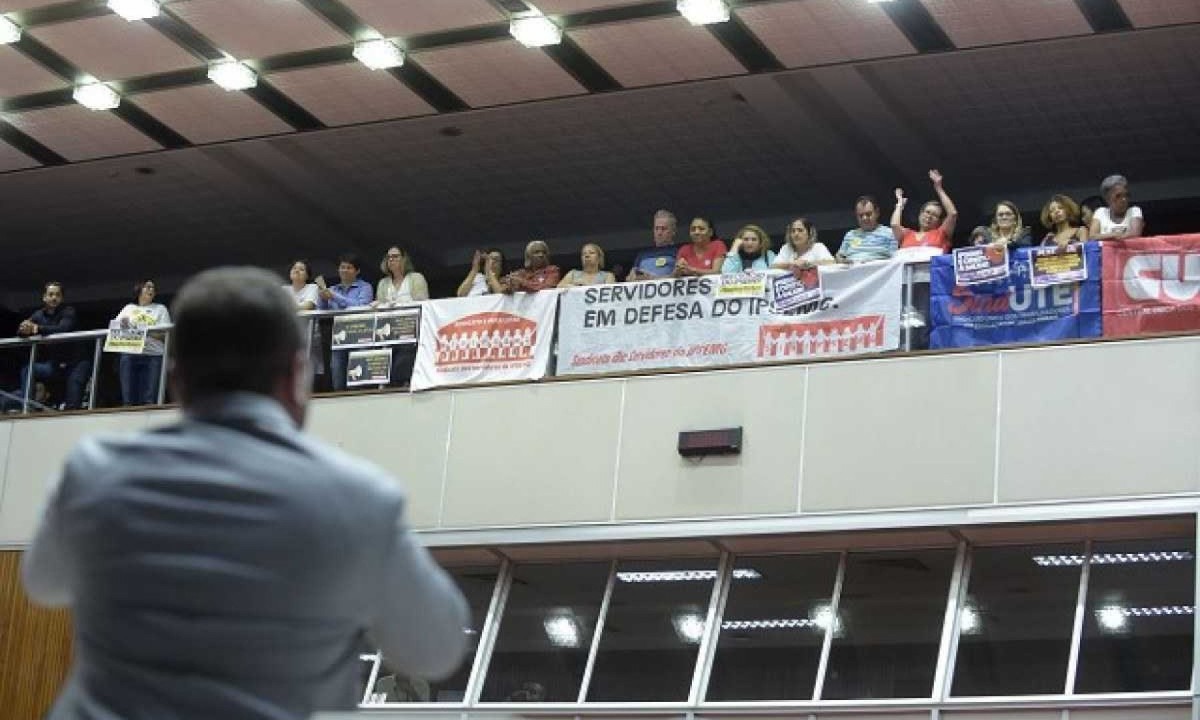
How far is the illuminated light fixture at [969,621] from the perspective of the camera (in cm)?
1531

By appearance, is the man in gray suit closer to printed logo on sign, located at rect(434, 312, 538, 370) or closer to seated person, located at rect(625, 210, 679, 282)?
seated person, located at rect(625, 210, 679, 282)

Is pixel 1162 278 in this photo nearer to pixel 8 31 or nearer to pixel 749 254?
pixel 749 254

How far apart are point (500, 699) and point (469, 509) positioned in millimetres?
1615

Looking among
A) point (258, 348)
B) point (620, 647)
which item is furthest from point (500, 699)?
point (258, 348)

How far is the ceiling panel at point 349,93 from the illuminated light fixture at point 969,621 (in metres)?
7.28

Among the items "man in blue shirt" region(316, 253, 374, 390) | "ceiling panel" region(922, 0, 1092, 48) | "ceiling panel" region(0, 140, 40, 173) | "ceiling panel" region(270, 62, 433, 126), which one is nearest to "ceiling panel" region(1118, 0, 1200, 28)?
"ceiling panel" region(922, 0, 1092, 48)

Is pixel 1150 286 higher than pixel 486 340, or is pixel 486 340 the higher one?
pixel 1150 286

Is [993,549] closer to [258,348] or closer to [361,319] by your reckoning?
[361,319]

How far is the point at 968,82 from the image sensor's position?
19.1m

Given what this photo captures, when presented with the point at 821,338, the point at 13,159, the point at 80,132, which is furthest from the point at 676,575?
the point at 13,159

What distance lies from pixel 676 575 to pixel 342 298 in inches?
157

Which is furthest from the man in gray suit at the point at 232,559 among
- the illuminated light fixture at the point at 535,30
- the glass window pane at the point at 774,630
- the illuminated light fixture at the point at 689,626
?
the illuminated light fixture at the point at 535,30

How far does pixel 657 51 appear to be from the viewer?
58.5 ft

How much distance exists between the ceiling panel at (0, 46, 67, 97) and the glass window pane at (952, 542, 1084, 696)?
32.1 feet
